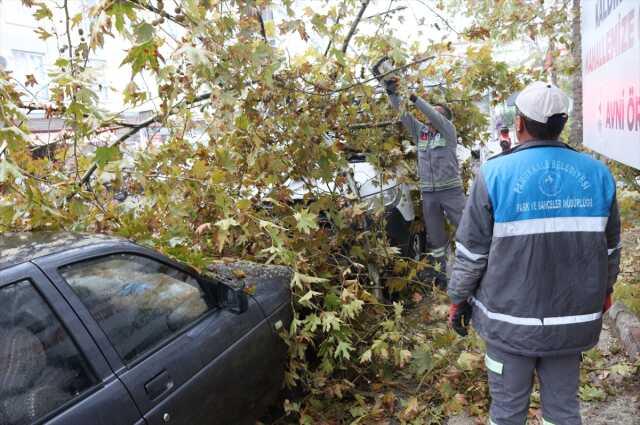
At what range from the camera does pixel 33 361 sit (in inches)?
73.9

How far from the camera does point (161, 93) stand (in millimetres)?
3398

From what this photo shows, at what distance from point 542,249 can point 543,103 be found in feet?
2.09

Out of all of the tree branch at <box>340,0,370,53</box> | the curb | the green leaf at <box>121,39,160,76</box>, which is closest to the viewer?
the green leaf at <box>121,39,160,76</box>

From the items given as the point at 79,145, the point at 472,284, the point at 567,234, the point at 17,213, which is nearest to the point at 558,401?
the point at 472,284

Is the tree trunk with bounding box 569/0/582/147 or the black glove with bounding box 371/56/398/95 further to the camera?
the tree trunk with bounding box 569/0/582/147

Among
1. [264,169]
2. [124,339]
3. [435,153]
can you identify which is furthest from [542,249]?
[435,153]

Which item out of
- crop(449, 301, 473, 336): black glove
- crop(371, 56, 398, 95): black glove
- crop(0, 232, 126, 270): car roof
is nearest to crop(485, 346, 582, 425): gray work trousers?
crop(449, 301, 473, 336): black glove

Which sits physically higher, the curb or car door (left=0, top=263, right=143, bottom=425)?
car door (left=0, top=263, right=143, bottom=425)

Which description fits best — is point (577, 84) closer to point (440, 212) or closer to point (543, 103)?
Result: point (440, 212)

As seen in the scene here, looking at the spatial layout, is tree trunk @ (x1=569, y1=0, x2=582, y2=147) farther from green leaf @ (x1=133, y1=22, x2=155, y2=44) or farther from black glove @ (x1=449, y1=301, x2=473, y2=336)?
green leaf @ (x1=133, y1=22, x2=155, y2=44)

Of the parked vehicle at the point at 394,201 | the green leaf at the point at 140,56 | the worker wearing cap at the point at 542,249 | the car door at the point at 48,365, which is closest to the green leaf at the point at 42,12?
the green leaf at the point at 140,56

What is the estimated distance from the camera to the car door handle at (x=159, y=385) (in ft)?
6.98

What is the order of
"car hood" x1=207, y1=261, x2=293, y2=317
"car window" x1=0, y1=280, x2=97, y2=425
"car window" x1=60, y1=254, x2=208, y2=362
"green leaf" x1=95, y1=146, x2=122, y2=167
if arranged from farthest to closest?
1. "car hood" x1=207, y1=261, x2=293, y2=317
2. "green leaf" x1=95, y1=146, x2=122, y2=167
3. "car window" x1=60, y1=254, x2=208, y2=362
4. "car window" x1=0, y1=280, x2=97, y2=425

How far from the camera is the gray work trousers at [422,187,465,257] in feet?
16.2
